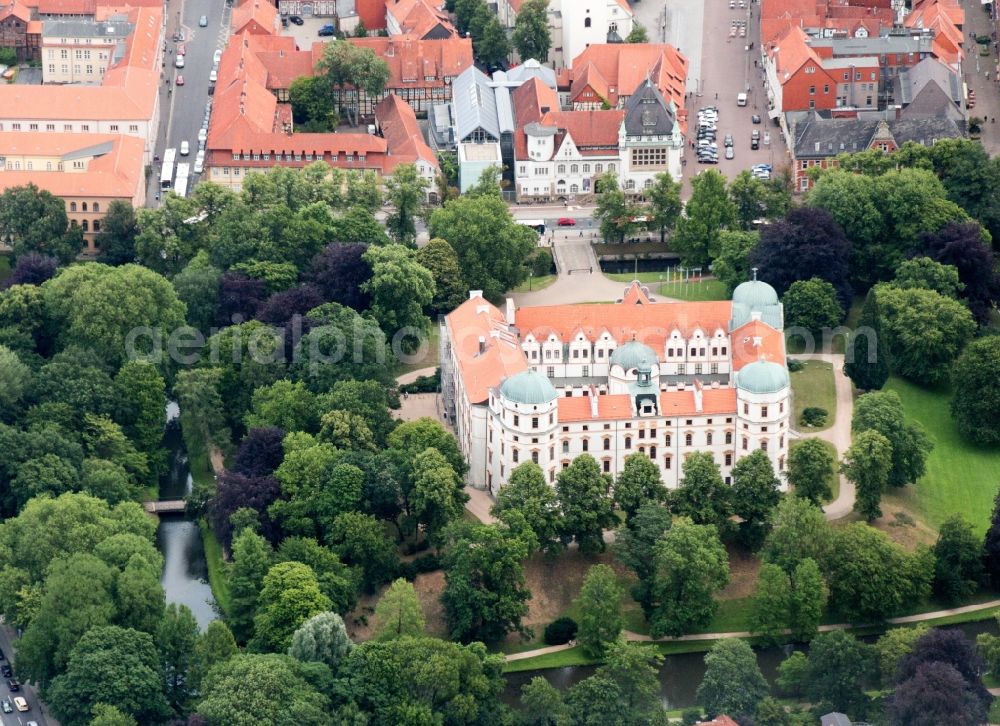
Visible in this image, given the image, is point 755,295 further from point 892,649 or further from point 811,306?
point 892,649

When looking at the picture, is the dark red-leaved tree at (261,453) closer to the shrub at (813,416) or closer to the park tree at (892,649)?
the shrub at (813,416)

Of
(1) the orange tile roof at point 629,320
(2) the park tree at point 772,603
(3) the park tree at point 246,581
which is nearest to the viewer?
(2) the park tree at point 772,603

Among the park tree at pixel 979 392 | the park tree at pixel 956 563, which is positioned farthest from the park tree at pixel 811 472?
the park tree at pixel 979 392

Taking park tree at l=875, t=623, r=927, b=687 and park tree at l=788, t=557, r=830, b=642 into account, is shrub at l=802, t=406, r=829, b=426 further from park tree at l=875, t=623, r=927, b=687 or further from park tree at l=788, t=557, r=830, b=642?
park tree at l=875, t=623, r=927, b=687

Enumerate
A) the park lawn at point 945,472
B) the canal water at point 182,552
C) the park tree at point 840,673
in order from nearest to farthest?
1. the park tree at point 840,673
2. the canal water at point 182,552
3. the park lawn at point 945,472

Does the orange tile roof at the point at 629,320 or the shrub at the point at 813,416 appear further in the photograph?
the shrub at the point at 813,416

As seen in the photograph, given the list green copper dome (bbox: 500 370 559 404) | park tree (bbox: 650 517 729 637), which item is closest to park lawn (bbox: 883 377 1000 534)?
park tree (bbox: 650 517 729 637)
